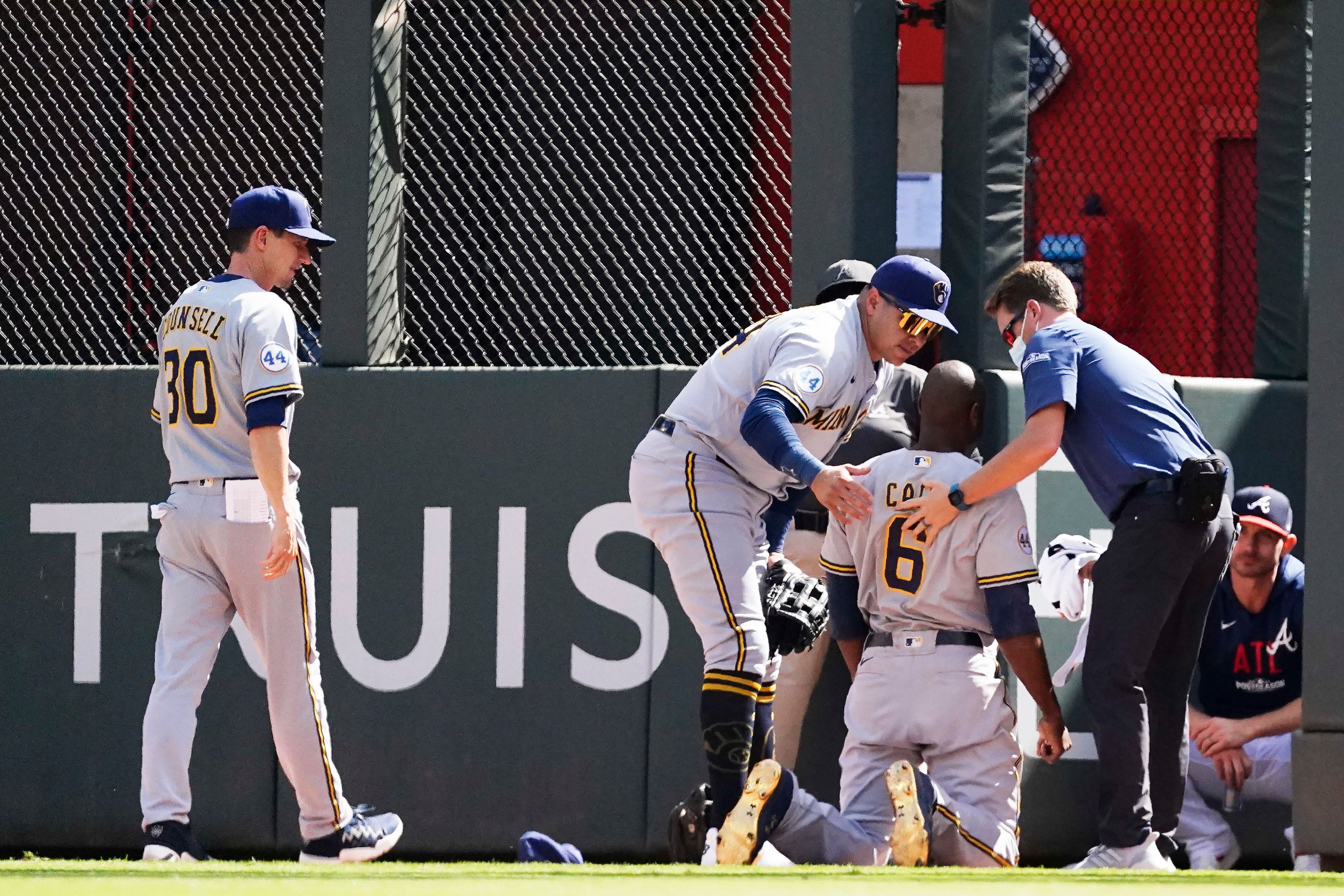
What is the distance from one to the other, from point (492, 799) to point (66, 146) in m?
3.33

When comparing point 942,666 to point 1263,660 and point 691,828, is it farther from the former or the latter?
point 1263,660

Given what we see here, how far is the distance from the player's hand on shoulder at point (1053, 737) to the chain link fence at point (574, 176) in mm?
2278

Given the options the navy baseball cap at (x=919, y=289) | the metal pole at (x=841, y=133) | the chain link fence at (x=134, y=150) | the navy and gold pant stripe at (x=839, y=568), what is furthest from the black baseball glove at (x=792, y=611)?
the chain link fence at (x=134, y=150)

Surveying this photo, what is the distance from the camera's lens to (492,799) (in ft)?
18.3

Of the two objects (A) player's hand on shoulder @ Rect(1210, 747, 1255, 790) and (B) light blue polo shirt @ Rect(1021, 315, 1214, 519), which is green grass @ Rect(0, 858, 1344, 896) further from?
(A) player's hand on shoulder @ Rect(1210, 747, 1255, 790)

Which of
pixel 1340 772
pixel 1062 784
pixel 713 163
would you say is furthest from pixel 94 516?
pixel 1340 772

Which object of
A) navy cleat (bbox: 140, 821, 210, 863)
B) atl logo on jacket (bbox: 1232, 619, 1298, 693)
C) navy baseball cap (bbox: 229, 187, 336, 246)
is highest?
navy baseball cap (bbox: 229, 187, 336, 246)

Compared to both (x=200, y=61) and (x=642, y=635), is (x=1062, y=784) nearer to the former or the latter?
(x=642, y=635)

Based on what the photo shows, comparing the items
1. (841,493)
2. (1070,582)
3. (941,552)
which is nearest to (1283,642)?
(1070,582)

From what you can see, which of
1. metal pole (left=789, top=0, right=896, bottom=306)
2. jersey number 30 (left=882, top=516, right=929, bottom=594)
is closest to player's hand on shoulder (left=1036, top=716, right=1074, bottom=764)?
jersey number 30 (left=882, top=516, right=929, bottom=594)

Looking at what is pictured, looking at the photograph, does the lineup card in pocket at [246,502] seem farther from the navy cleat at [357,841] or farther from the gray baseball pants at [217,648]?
the navy cleat at [357,841]

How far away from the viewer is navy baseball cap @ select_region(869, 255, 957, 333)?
4.52m

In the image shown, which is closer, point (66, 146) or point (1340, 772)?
point (1340, 772)

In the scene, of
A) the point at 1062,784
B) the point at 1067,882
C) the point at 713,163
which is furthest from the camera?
the point at 713,163
